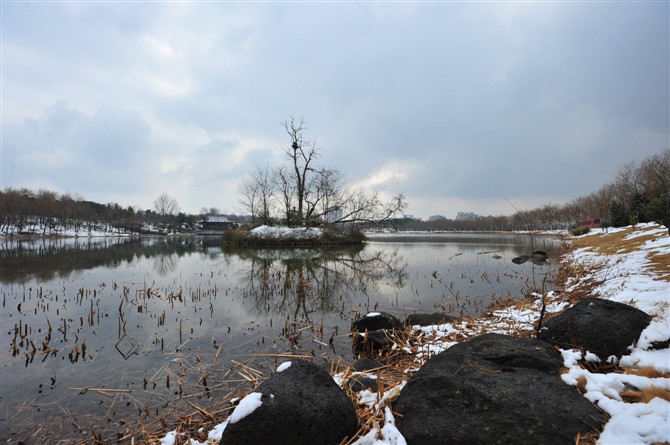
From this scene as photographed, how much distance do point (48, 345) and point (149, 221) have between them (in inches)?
5669

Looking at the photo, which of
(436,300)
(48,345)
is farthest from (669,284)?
(48,345)

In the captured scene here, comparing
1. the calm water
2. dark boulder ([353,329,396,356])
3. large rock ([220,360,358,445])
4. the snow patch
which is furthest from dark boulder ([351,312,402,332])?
the snow patch

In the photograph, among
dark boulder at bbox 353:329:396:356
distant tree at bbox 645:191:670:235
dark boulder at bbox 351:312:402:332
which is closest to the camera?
dark boulder at bbox 353:329:396:356

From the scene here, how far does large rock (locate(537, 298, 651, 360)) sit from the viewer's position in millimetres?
4246

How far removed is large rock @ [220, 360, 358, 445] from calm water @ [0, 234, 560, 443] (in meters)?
2.21

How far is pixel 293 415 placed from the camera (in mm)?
2998

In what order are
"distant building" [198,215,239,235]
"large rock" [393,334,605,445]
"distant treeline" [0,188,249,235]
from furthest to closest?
"distant building" [198,215,239,235] < "distant treeline" [0,188,249,235] < "large rock" [393,334,605,445]

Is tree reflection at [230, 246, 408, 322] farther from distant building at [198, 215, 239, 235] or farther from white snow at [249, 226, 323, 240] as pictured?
distant building at [198, 215, 239, 235]

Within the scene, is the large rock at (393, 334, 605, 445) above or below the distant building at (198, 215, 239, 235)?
below

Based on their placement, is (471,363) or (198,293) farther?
(198,293)

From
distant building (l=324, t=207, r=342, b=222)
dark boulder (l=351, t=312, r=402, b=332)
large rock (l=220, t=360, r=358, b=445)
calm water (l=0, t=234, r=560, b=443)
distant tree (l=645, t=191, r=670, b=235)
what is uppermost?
distant building (l=324, t=207, r=342, b=222)

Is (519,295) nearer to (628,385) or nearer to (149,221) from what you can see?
(628,385)

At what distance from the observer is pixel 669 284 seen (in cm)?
662

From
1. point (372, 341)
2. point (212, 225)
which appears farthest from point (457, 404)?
point (212, 225)
